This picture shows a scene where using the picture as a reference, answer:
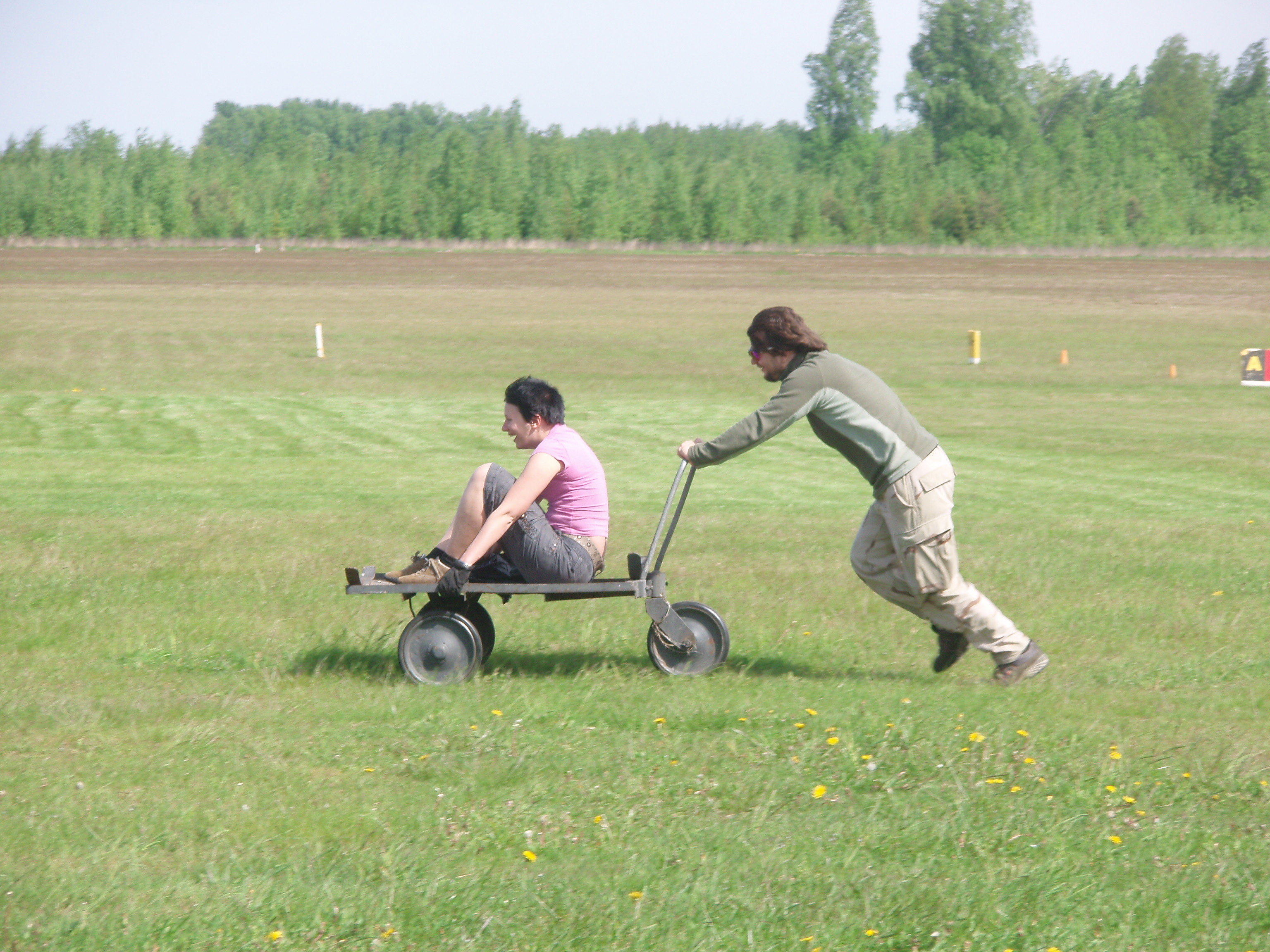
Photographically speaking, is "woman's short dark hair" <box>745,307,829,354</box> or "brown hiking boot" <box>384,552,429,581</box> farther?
"brown hiking boot" <box>384,552,429,581</box>

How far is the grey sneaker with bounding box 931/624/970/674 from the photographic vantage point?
6.79 metres

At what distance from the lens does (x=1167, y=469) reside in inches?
659

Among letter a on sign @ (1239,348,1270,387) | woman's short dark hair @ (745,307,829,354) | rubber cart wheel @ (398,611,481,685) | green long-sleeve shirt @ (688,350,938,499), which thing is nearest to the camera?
green long-sleeve shirt @ (688,350,938,499)

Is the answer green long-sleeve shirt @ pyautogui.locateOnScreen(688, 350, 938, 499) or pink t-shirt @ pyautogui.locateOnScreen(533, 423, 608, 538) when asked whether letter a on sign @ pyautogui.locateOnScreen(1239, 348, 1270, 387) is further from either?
pink t-shirt @ pyautogui.locateOnScreen(533, 423, 608, 538)

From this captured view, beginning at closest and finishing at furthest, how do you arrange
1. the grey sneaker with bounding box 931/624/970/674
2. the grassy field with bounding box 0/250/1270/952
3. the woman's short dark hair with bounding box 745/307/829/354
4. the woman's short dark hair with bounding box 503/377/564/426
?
the grassy field with bounding box 0/250/1270/952
the woman's short dark hair with bounding box 745/307/829/354
the grey sneaker with bounding box 931/624/970/674
the woman's short dark hair with bounding box 503/377/564/426

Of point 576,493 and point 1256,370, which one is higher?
point 576,493

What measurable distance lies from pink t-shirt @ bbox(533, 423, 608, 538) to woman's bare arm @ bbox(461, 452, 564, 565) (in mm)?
227

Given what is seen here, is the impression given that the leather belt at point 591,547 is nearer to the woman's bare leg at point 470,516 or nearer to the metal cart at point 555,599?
the metal cart at point 555,599

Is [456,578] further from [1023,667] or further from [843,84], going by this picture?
[843,84]

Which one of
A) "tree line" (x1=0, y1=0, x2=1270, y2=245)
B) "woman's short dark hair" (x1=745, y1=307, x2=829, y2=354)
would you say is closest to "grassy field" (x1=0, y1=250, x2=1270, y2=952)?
"woman's short dark hair" (x1=745, y1=307, x2=829, y2=354)

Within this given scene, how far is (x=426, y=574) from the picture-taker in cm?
664

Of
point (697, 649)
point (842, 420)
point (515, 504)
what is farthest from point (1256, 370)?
point (515, 504)

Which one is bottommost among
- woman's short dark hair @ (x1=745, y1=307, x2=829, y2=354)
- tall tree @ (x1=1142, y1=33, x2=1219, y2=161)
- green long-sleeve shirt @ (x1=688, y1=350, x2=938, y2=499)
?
green long-sleeve shirt @ (x1=688, y1=350, x2=938, y2=499)

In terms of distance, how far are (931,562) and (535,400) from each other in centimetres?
214
